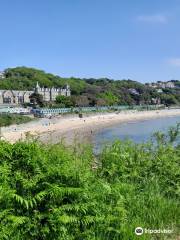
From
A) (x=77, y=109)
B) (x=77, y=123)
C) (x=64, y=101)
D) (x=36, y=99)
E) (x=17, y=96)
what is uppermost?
(x=17, y=96)

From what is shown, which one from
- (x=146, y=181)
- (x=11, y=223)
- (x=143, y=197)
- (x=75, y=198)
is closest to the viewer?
(x=11, y=223)

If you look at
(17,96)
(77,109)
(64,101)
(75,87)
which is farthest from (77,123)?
(75,87)

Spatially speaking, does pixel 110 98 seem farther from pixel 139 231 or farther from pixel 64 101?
pixel 139 231

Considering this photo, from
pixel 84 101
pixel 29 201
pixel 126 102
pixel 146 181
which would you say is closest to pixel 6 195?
pixel 29 201

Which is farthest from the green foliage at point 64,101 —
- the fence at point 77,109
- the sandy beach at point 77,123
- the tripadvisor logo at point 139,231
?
the tripadvisor logo at point 139,231

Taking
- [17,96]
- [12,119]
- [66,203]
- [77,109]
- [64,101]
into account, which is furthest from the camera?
[64,101]

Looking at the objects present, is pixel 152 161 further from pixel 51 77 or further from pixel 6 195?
pixel 51 77

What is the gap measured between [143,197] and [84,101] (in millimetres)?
147082

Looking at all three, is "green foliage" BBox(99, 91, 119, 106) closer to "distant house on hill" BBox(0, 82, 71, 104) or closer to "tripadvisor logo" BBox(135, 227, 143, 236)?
"distant house on hill" BBox(0, 82, 71, 104)

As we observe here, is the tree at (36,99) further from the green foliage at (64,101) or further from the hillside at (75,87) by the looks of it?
the hillside at (75,87)

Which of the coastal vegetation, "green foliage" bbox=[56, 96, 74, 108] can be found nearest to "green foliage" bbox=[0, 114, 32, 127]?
"green foliage" bbox=[56, 96, 74, 108]

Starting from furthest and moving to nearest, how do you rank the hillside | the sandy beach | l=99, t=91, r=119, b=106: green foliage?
l=99, t=91, r=119, b=106: green foliage < the hillside < the sandy beach

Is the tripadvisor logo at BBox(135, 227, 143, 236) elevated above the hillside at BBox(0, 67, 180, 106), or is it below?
below

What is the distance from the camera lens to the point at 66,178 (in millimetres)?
5070
